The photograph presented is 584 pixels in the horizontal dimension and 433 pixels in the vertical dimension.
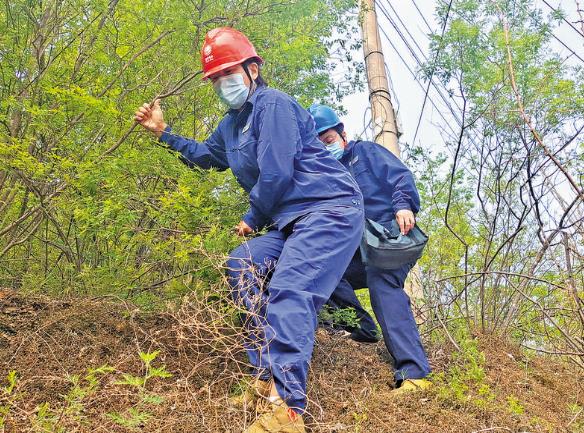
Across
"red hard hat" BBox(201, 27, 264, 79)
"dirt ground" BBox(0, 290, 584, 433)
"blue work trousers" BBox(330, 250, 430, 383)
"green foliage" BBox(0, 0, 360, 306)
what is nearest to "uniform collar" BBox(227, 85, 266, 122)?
"red hard hat" BBox(201, 27, 264, 79)

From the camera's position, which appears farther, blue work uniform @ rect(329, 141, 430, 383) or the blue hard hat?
the blue hard hat

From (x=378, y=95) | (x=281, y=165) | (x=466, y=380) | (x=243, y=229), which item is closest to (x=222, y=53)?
(x=281, y=165)

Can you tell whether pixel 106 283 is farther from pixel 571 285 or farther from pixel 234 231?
pixel 571 285

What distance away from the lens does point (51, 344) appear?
3.40m

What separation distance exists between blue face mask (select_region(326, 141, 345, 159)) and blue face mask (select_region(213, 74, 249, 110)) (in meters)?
1.02

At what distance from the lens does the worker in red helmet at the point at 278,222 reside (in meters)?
2.81

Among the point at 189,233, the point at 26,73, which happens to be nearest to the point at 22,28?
the point at 26,73

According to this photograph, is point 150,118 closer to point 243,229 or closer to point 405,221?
point 243,229

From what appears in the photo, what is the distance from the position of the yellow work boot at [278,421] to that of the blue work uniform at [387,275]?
1.27 metres

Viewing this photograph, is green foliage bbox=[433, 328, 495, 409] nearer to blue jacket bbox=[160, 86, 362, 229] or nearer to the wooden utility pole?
blue jacket bbox=[160, 86, 362, 229]

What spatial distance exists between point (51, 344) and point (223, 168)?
61.7 inches

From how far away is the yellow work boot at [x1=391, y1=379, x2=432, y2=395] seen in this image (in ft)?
11.8

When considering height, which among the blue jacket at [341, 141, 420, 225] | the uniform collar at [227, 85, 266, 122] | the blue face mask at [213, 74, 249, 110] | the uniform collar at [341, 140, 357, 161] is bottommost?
the blue jacket at [341, 141, 420, 225]

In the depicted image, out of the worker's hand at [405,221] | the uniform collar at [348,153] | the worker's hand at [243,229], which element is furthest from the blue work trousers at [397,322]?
the worker's hand at [243,229]
